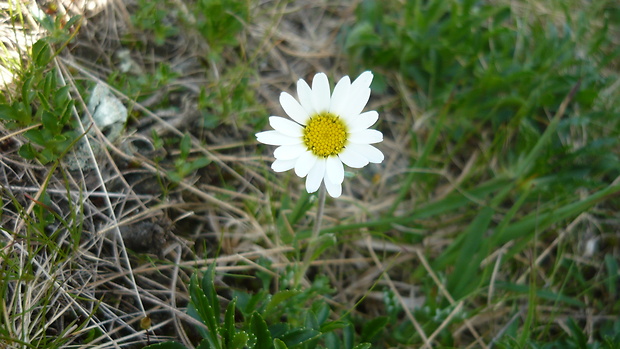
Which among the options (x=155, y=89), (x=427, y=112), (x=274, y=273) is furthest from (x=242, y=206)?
(x=427, y=112)

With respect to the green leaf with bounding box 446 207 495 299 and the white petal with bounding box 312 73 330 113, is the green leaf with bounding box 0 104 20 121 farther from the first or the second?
the green leaf with bounding box 446 207 495 299

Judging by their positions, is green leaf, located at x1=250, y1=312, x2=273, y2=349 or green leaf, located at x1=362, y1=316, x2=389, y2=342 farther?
green leaf, located at x1=362, y1=316, x2=389, y2=342

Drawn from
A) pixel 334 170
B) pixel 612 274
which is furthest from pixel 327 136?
pixel 612 274

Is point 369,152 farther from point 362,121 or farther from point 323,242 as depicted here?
point 323,242

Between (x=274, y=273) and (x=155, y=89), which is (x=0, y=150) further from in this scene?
(x=274, y=273)

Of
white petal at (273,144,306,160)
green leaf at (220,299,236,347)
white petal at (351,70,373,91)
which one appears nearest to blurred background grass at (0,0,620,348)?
green leaf at (220,299,236,347)
